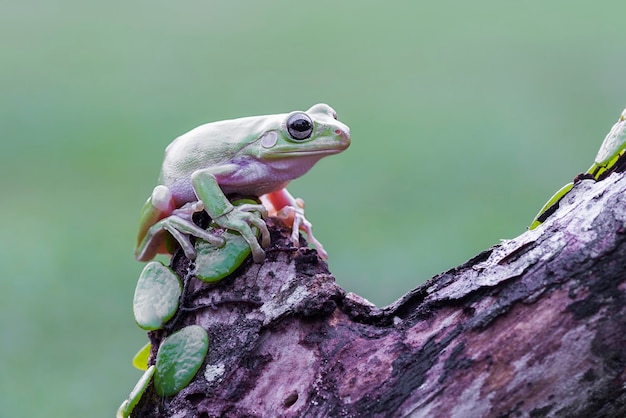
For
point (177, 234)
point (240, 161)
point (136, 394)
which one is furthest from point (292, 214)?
point (136, 394)

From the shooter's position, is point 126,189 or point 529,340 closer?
point 529,340

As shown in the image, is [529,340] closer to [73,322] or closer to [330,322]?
[330,322]

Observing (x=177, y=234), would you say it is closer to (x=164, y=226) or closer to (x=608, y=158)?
(x=164, y=226)

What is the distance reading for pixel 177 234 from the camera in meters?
1.91

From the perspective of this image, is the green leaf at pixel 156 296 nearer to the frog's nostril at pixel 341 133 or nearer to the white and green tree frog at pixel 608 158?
the frog's nostril at pixel 341 133

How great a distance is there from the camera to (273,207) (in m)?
2.30

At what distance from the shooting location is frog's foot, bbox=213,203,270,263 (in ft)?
5.86

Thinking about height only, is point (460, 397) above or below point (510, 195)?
below

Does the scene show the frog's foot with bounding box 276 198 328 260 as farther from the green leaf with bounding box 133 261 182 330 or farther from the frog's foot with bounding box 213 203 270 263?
the green leaf with bounding box 133 261 182 330

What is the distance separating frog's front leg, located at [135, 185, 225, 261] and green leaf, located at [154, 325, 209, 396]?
0.69 ft

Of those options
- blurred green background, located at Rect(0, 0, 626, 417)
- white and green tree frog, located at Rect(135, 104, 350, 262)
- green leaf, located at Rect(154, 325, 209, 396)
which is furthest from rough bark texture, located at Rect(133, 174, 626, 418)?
Answer: blurred green background, located at Rect(0, 0, 626, 417)

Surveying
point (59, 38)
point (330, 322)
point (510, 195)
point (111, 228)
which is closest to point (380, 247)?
point (510, 195)

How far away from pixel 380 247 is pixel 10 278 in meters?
2.27

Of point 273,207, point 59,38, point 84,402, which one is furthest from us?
point 59,38
